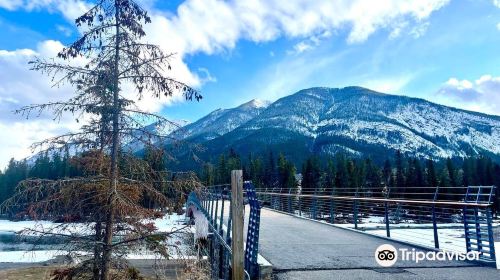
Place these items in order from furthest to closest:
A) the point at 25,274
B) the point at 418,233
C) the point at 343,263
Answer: the point at 25,274
the point at 418,233
the point at 343,263

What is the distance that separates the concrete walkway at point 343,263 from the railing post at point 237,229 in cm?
100

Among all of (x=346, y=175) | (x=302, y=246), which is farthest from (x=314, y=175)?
(x=302, y=246)

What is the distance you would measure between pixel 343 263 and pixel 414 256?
188 centimetres

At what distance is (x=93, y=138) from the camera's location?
981 cm

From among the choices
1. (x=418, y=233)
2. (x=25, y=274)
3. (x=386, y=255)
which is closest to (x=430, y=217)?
(x=418, y=233)

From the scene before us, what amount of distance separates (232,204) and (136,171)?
428 centimetres

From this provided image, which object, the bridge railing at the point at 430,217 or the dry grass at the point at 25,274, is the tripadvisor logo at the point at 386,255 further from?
the dry grass at the point at 25,274

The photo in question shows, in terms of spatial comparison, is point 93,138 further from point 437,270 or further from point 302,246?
point 437,270

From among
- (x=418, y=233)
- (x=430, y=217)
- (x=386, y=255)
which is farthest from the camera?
(x=430, y=217)

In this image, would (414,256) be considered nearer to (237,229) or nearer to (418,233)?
(418,233)

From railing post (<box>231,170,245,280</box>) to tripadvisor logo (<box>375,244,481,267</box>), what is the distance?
3.12 m

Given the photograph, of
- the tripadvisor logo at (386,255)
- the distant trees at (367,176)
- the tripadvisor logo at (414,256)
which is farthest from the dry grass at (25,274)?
the distant trees at (367,176)

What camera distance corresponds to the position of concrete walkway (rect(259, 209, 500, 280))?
682cm

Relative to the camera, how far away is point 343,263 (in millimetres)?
7750
